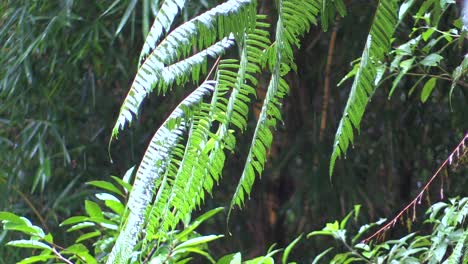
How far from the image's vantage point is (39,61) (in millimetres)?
2273

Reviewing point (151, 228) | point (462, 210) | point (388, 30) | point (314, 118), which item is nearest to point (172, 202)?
point (151, 228)

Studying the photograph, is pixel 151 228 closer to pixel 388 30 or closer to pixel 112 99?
pixel 388 30

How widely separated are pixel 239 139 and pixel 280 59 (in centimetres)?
163

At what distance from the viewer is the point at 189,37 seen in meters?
0.54

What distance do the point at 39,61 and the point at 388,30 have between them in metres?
1.87

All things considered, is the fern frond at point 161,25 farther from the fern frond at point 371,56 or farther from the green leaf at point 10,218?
the green leaf at point 10,218

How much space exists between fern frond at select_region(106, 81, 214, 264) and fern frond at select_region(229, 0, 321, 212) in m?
0.05

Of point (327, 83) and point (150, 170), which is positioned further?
point (327, 83)

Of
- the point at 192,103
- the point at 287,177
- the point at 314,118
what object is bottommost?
the point at 287,177

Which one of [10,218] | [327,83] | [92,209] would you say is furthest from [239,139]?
[10,218]

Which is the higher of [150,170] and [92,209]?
[150,170]

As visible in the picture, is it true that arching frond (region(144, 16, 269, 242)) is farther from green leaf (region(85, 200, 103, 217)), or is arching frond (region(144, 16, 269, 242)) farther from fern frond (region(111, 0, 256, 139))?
green leaf (region(85, 200, 103, 217))

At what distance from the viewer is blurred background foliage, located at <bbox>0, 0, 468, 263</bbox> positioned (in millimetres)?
2152

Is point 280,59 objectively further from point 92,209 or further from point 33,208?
point 33,208
